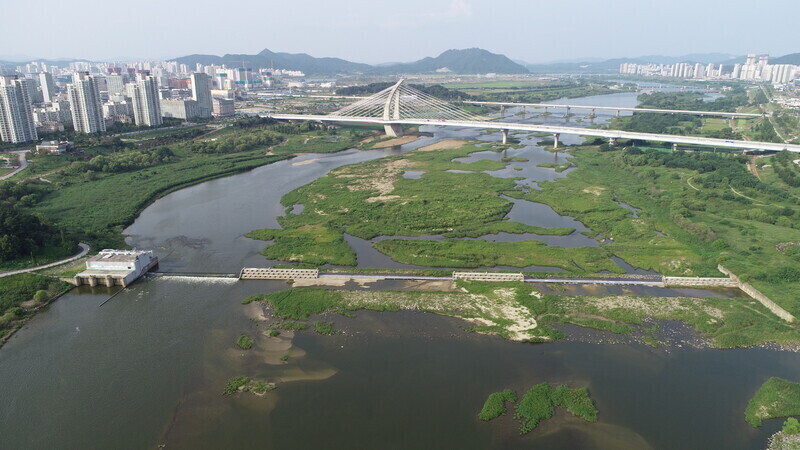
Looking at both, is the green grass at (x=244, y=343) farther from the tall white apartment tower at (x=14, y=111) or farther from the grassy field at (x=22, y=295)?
the tall white apartment tower at (x=14, y=111)

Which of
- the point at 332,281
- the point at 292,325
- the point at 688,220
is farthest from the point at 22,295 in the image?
the point at 688,220

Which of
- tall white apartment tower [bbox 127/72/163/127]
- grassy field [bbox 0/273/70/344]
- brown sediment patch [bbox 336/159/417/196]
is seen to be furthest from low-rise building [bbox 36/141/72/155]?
grassy field [bbox 0/273/70/344]

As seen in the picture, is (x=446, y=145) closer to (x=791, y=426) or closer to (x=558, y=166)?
(x=558, y=166)

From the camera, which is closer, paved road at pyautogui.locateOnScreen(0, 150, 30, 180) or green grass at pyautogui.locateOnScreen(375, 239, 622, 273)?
green grass at pyautogui.locateOnScreen(375, 239, 622, 273)

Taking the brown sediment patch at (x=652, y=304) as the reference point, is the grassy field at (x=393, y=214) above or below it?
above

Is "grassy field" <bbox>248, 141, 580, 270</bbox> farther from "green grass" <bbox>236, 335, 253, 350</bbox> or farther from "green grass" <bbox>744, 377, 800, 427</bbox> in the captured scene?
"green grass" <bbox>744, 377, 800, 427</bbox>

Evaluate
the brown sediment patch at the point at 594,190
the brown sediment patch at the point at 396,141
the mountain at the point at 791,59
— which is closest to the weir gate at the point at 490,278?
the brown sediment patch at the point at 594,190
